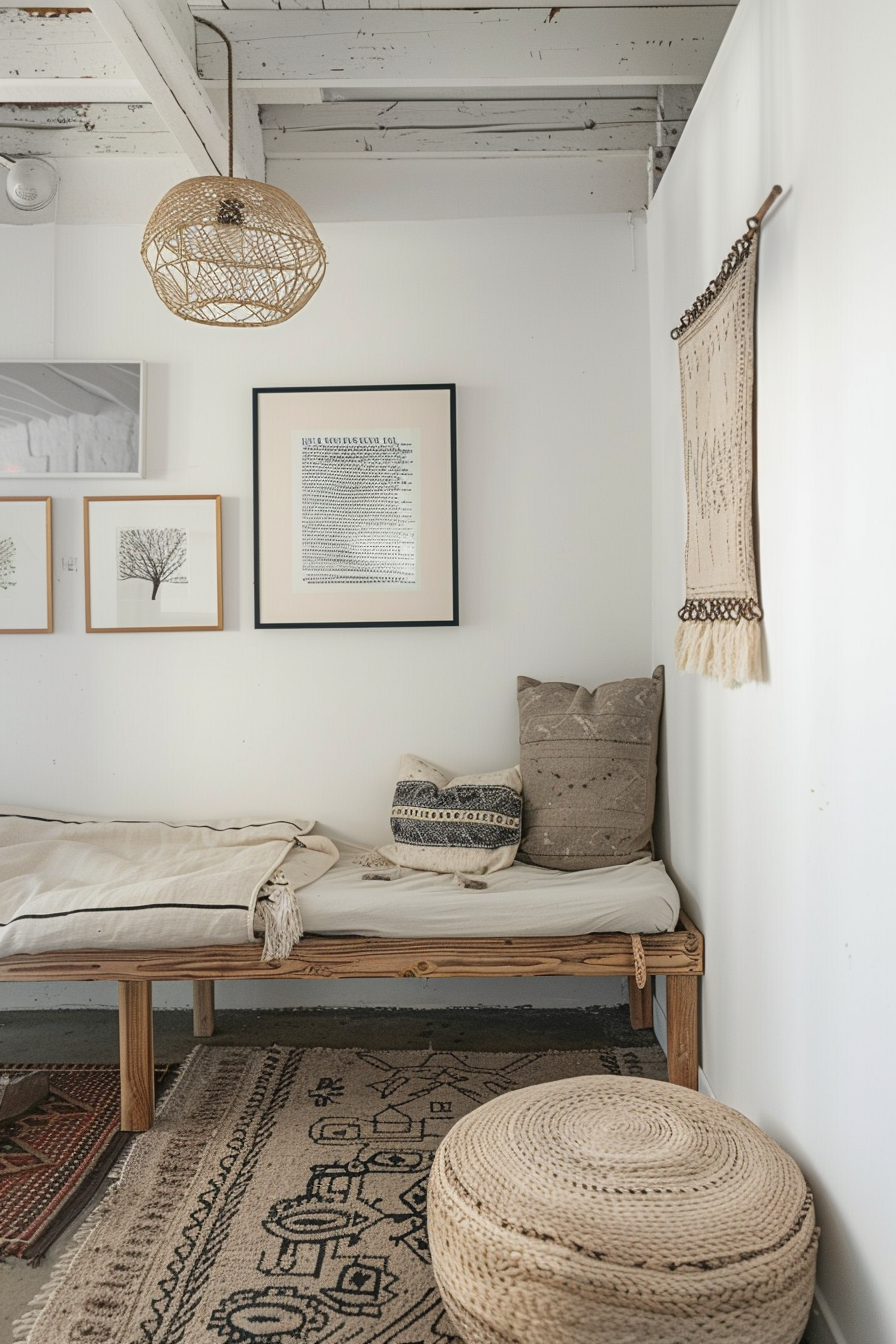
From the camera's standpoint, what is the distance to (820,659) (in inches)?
64.2

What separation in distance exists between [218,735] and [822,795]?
7.12ft

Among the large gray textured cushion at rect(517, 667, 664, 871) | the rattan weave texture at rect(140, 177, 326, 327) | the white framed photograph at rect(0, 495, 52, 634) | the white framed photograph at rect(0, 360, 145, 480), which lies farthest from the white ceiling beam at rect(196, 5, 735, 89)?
the large gray textured cushion at rect(517, 667, 664, 871)

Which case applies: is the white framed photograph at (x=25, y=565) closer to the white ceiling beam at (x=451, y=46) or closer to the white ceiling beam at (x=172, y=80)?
the white ceiling beam at (x=172, y=80)

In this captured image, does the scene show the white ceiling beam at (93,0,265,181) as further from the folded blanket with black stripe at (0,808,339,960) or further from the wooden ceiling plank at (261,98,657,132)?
the folded blanket with black stripe at (0,808,339,960)

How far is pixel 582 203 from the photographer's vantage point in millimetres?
3264

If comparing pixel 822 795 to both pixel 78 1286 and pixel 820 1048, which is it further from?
pixel 78 1286

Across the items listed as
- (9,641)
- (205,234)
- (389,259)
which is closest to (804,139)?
(205,234)

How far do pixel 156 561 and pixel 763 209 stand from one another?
2168 mm

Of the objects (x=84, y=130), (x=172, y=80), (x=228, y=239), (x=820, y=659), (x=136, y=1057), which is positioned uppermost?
(x=84, y=130)

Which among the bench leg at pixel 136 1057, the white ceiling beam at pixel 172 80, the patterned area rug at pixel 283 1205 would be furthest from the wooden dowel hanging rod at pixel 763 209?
the bench leg at pixel 136 1057

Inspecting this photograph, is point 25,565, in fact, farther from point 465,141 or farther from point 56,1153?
point 465,141

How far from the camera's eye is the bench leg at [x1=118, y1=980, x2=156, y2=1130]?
246 centimetres

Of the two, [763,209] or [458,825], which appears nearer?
[763,209]

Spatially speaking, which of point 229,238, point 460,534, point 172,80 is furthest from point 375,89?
point 460,534
